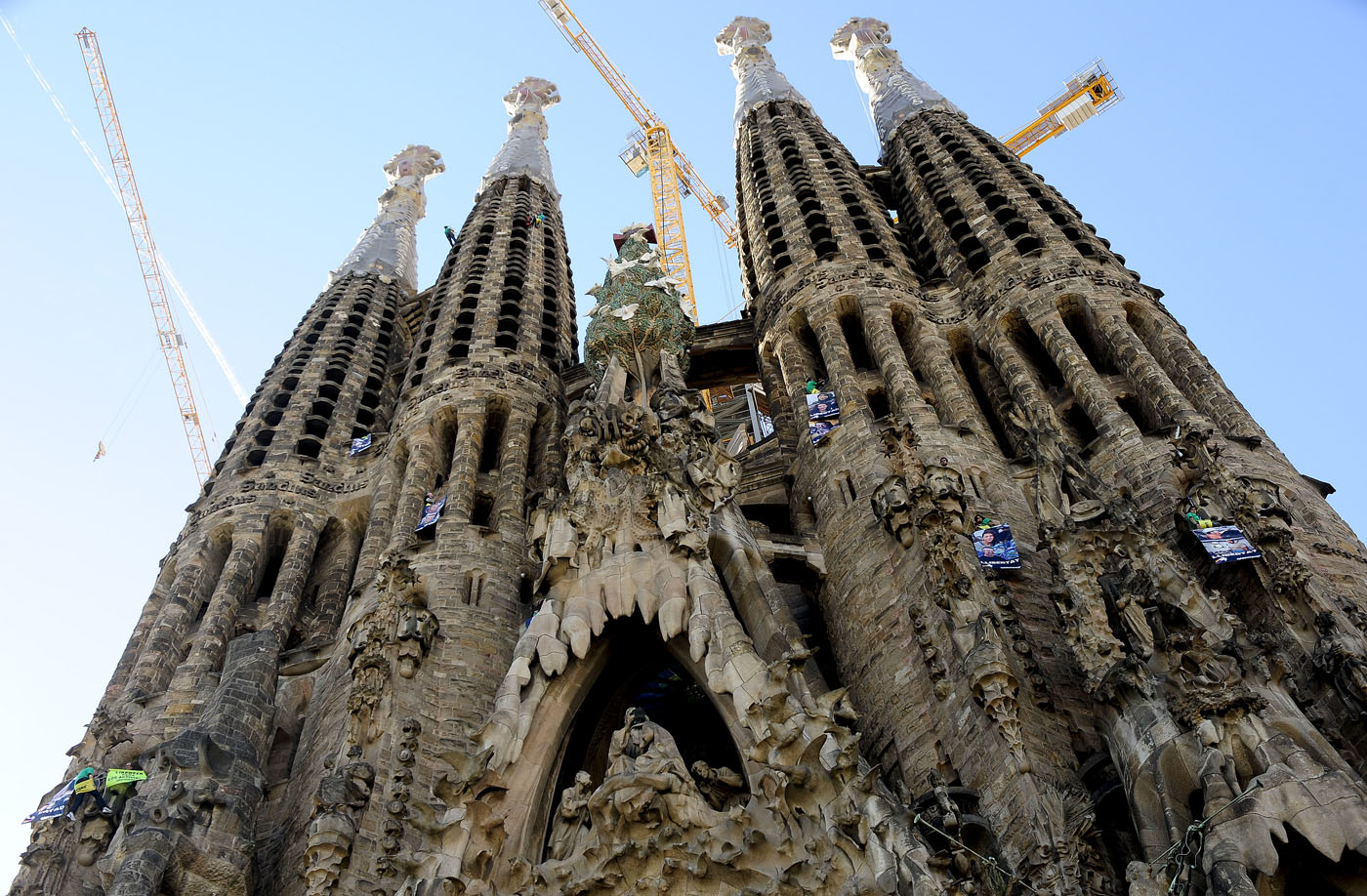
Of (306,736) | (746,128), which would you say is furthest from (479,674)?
(746,128)

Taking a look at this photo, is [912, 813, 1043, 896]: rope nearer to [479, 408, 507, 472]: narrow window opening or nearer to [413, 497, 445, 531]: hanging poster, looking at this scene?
[413, 497, 445, 531]: hanging poster

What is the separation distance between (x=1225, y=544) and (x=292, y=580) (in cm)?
1678

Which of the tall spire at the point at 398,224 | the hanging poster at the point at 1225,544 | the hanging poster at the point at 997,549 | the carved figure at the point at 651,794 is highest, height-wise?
the tall spire at the point at 398,224

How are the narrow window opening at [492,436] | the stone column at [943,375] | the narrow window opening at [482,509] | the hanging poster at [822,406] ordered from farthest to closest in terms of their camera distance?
the narrow window opening at [492,436], the narrow window opening at [482,509], the hanging poster at [822,406], the stone column at [943,375]

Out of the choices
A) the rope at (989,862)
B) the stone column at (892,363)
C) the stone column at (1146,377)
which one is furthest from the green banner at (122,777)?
the stone column at (1146,377)

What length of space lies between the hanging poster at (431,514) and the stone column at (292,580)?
274cm

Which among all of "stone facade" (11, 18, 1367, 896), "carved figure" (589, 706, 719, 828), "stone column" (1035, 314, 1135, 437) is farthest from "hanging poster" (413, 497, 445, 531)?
"stone column" (1035, 314, 1135, 437)

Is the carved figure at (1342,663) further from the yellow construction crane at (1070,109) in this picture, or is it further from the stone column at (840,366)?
the yellow construction crane at (1070,109)

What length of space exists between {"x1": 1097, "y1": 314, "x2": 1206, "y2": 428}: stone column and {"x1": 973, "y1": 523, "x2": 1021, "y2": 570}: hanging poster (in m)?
3.13

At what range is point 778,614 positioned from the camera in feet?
60.5

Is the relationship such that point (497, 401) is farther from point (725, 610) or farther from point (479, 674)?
point (725, 610)

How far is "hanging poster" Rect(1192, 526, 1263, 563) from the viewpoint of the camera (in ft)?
57.8

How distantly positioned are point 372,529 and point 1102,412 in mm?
13486

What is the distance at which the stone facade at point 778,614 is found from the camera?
14.2 meters
